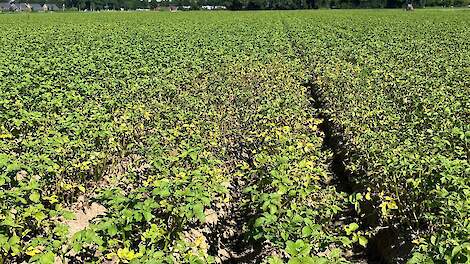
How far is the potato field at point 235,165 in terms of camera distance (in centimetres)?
415

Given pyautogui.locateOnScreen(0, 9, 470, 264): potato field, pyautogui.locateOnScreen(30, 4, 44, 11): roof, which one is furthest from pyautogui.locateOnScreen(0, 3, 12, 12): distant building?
pyautogui.locateOnScreen(0, 9, 470, 264): potato field

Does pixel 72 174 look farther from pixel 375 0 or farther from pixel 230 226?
pixel 375 0

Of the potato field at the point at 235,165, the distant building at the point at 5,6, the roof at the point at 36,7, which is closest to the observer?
the potato field at the point at 235,165

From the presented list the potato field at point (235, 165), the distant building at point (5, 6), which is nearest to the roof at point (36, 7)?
the distant building at point (5, 6)

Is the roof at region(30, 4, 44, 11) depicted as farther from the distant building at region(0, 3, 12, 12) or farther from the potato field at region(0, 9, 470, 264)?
the potato field at region(0, 9, 470, 264)

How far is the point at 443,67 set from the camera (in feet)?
43.6

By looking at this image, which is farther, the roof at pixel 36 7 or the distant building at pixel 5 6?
the roof at pixel 36 7

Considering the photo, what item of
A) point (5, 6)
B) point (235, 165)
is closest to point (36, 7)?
point (5, 6)

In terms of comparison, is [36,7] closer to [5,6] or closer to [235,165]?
[5,6]

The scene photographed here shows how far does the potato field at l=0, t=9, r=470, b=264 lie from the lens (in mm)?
4152

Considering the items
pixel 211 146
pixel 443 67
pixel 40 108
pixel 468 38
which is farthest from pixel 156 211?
pixel 468 38

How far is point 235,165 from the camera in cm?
696

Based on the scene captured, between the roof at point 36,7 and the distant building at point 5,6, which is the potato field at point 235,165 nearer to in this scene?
the distant building at point 5,6

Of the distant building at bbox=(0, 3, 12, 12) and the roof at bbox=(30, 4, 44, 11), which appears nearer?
the distant building at bbox=(0, 3, 12, 12)
